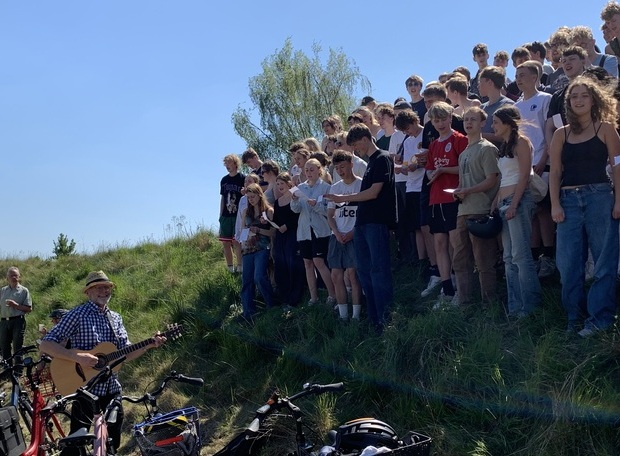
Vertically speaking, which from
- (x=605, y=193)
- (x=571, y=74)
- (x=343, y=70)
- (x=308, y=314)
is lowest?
(x=308, y=314)

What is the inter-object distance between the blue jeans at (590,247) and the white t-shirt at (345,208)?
280cm

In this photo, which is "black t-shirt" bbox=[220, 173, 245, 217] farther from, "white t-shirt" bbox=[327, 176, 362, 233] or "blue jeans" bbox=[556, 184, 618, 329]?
"blue jeans" bbox=[556, 184, 618, 329]

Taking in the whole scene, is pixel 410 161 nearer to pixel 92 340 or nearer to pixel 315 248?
pixel 315 248

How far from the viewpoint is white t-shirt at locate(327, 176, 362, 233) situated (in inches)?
338

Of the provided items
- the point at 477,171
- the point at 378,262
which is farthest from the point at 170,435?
the point at 477,171

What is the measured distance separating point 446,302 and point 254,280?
11.3ft

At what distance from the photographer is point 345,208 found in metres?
8.77

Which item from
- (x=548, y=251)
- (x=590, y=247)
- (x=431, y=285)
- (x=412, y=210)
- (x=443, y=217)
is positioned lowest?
(x=431, y=285)

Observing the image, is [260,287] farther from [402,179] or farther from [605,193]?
[605,193]

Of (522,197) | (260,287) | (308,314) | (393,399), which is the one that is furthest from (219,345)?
(522,197)

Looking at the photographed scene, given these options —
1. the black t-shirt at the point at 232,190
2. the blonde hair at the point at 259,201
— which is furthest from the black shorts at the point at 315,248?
the black t-shirt at the point at 232,190

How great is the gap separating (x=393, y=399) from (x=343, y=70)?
93.4 ft

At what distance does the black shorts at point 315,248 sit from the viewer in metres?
9.32

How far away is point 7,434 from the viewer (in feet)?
20.2
